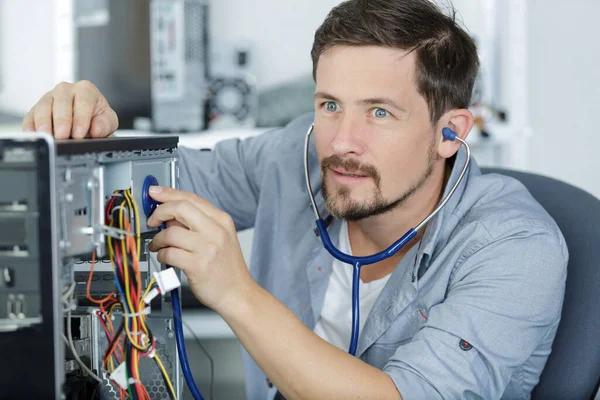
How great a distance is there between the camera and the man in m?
0.94

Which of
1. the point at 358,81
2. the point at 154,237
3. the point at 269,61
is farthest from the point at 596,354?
the point at 269,61

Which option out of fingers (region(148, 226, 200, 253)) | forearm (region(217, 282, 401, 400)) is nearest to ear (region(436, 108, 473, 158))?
forearm (region(217, 282, 401, 400))

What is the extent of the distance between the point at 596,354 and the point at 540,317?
0.39 feet

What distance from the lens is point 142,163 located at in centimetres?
90

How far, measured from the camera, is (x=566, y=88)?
2.67 m

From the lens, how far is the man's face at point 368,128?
1.17m

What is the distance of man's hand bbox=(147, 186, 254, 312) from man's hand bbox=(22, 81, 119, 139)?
0.61 ft

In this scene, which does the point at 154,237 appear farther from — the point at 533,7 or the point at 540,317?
the point at 533,7

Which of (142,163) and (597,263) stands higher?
(142,163)

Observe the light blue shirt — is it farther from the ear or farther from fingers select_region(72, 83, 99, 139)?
fingers select_region(72, 83, 99, 139)

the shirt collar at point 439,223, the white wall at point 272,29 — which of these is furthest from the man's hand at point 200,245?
the white wall at point 272,29

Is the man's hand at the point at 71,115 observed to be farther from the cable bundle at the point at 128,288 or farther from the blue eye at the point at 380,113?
the blue eye at the point at 380,113

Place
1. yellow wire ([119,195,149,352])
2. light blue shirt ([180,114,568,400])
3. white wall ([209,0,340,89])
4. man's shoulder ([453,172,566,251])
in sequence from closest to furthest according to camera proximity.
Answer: yellow wire ([119,195,149,352]) → light blue shirt ([180,114,568,400]) → man's shoulder ([453,172,566,251]) → white wall ([209,0,340,89])

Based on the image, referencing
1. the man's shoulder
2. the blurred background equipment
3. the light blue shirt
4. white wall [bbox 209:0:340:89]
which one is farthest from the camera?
white wall [bbox 209:0:340:89]
